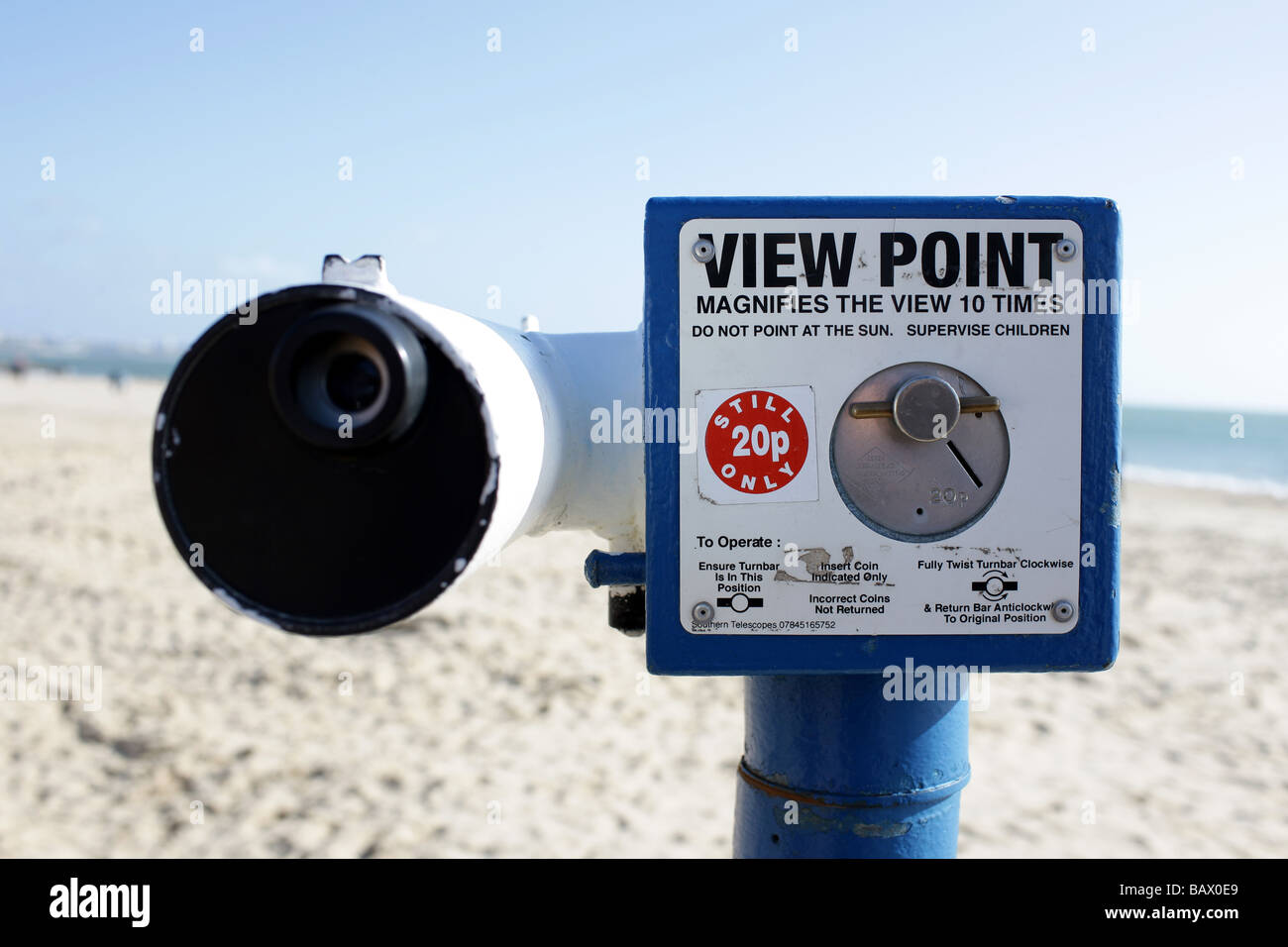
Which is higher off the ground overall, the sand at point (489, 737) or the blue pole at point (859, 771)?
the blue pole at point (859, 771)

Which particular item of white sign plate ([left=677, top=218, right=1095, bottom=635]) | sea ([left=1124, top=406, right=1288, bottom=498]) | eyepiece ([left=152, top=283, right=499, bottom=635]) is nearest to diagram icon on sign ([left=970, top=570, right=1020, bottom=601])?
white sign plate ([left=677, top=218, right=1095, bottom=635])

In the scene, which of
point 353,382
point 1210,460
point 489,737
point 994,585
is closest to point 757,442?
point 994,585

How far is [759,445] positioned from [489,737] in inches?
112

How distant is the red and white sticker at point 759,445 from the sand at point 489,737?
1.95m

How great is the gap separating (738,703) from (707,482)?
10.2ft

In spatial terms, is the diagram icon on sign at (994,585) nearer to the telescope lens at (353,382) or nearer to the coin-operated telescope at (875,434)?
the coin-operated telescope at (875,434)

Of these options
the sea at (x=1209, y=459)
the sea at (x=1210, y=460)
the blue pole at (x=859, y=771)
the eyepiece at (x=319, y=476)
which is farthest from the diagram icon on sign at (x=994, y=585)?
the sea at (x=1209, y=459)

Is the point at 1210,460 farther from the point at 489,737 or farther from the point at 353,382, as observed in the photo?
the point at 353,382

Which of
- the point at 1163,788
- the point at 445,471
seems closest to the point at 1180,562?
the point at 1163,788

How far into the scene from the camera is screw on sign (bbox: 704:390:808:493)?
951mm

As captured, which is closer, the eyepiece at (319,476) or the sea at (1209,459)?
the eyepiece at (319,476)

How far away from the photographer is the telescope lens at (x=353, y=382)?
0.79m

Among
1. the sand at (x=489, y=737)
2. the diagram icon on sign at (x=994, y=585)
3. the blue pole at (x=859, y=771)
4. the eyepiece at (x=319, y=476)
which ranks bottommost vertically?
the sand at (x=489, y=737)

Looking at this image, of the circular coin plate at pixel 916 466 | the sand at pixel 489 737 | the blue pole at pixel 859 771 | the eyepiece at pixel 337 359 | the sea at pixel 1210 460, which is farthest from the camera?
the sea at pixel 1210 460
